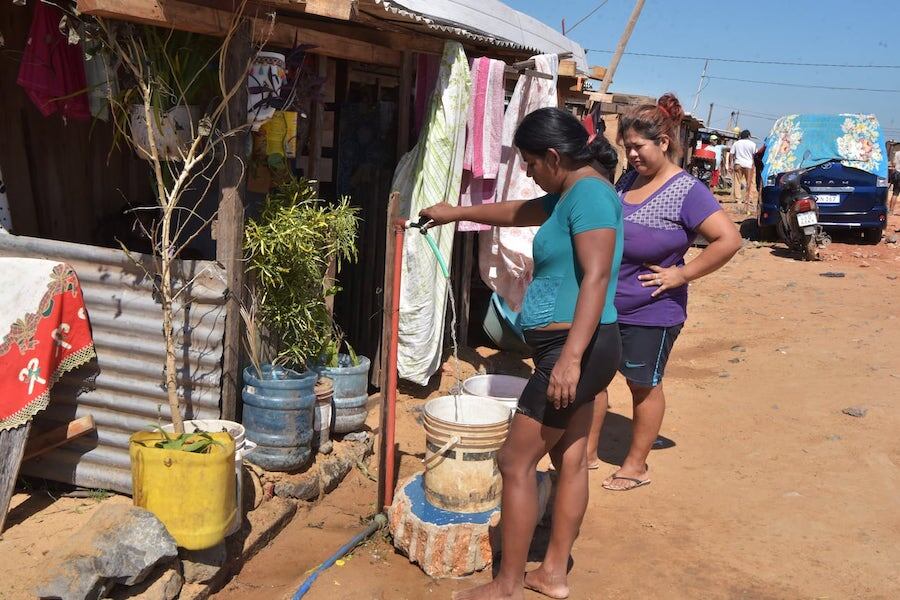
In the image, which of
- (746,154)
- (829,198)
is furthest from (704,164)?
(829,198)

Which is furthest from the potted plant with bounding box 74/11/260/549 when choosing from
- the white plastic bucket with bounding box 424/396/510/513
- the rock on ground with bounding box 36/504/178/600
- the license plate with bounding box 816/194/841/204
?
the license plate with bounding box 816/194/841/204

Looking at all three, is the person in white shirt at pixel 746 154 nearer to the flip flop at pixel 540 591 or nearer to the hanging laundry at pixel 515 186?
the hanging laundry at pixel 515 186

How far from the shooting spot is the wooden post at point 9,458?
3.84m

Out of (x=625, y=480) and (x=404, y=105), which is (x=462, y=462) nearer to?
(x=625, y=480)

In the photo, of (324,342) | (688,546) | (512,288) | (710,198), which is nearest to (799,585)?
(688,546)

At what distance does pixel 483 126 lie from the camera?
225 inches

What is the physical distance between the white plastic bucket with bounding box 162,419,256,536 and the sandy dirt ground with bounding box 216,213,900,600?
0.97 ft

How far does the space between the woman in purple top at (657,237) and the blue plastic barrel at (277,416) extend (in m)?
1.75

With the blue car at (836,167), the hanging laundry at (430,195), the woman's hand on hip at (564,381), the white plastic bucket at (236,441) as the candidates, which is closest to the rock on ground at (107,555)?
the white plastic bucket at (236,441)

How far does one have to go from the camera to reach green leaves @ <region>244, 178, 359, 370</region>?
4.28 m

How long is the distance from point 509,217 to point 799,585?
6.84 feet

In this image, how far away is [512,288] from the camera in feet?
20.9

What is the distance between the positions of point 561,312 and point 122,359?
95.2 inches

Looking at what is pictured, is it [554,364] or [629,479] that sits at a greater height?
[554,364]
